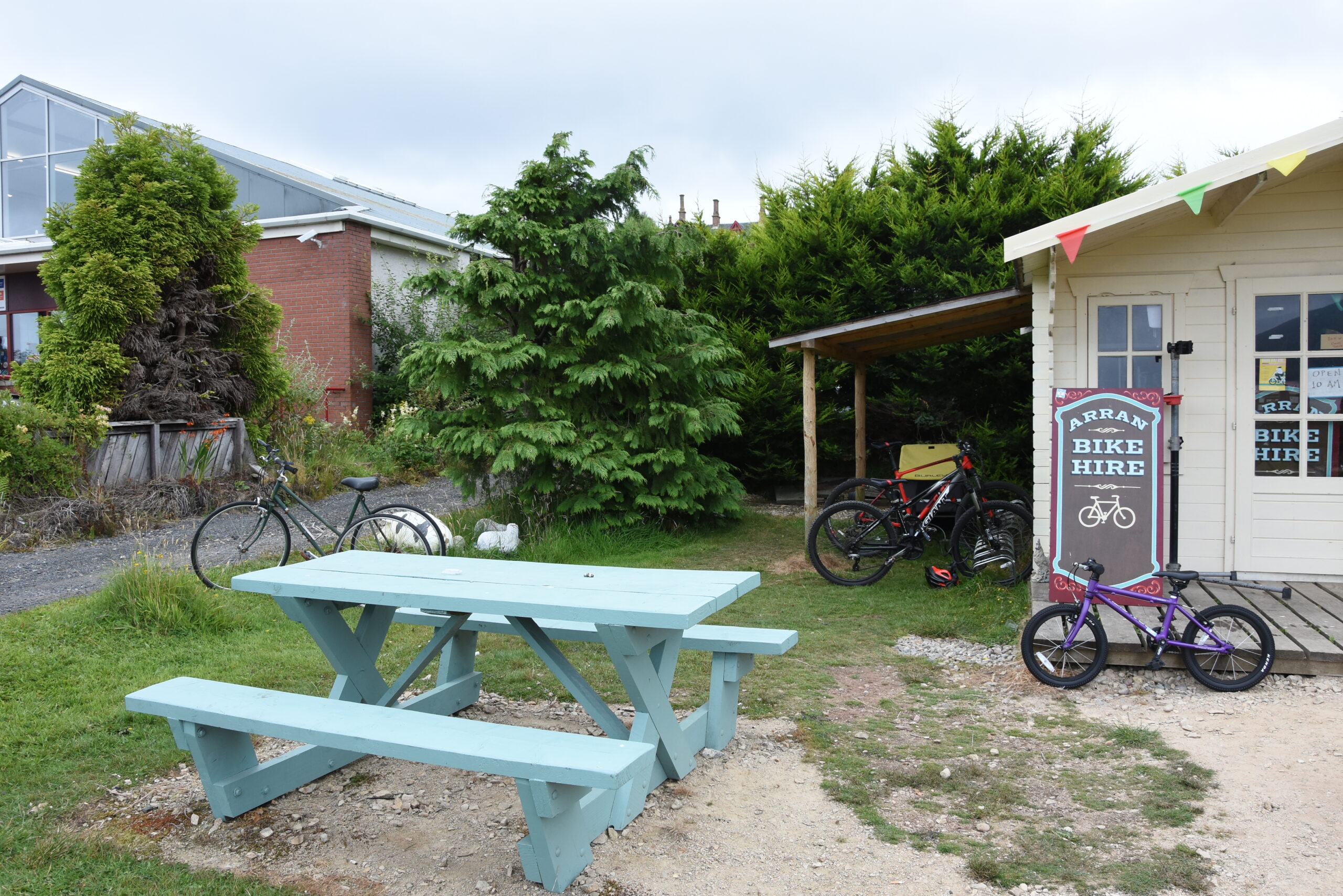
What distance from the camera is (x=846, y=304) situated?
11.0 meters

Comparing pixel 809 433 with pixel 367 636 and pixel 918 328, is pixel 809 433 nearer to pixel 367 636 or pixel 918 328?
pixel 918 328

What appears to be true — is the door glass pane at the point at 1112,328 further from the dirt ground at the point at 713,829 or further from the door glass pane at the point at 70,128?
the door glass pane at the point at 70,128

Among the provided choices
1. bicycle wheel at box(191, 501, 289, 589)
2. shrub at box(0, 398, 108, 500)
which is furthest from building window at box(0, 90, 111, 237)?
bicycle wheel at box(191, 501, 289, 589)

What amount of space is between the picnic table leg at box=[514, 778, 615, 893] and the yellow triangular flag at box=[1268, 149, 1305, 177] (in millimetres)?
4847

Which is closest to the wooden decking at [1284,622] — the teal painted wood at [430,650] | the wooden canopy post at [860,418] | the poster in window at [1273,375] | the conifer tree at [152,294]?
the poster in window at [1273,375]

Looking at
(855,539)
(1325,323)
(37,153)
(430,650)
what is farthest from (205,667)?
(37,153)

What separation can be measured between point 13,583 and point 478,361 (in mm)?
3937

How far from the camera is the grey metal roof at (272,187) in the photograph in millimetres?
16000

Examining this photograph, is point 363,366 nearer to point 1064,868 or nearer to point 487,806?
point 487,806

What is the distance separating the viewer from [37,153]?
17641mm

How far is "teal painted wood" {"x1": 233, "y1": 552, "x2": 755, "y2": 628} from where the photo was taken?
2.91 metres

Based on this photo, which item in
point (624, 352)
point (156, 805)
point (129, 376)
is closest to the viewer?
point (156, 805)

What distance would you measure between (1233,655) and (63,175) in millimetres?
20566

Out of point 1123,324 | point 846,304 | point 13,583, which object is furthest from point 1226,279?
point 13,583
